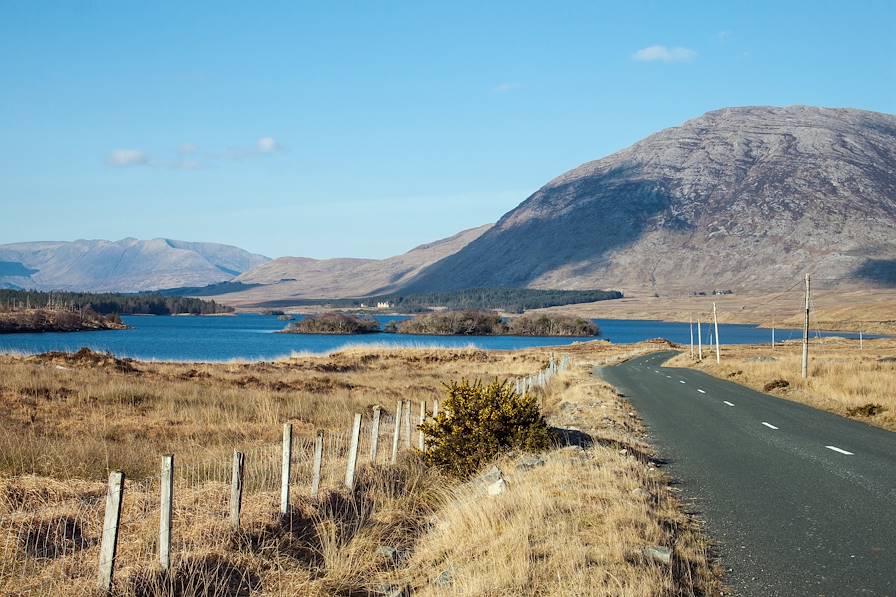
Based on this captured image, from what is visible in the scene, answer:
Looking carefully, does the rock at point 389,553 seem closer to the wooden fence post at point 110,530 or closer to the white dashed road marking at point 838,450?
the wooden fence post at point 110,530

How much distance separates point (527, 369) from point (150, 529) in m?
47.0

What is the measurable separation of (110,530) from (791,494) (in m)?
8.67

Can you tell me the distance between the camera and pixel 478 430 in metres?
14.2

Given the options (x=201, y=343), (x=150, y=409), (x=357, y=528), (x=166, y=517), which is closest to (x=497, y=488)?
(x=357, y=528)

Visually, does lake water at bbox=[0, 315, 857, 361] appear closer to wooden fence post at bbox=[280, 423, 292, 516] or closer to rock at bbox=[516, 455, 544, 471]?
rock at bbox=[516, 455, 544, 471]

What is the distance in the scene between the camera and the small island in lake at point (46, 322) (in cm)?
12638

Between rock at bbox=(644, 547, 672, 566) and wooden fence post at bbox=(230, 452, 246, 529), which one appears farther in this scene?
wooden fence post at bbox=(230, 452, 246, 529)

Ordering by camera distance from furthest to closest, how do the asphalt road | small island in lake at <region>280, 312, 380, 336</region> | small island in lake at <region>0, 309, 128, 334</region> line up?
1. small island in lake at <region>280, 312, 380, 336</region>
2. small island in lake at <region>0, 309, 128, 334</region>
3. the asphalt road

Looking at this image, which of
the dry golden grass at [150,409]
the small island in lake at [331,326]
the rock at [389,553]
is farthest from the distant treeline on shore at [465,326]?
the rock at [389,553]

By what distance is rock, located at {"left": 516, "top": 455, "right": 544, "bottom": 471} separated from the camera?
41.7ft

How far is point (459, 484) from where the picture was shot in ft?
42.4

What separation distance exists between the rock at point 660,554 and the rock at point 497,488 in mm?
3007

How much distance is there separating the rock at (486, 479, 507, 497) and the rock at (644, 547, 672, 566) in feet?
9.87

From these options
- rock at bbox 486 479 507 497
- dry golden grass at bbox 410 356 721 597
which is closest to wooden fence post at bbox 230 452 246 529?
dry golden grass at bbox 410 356 721 597
